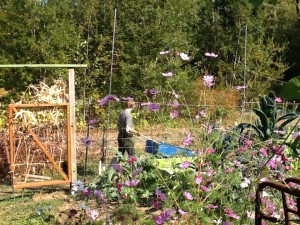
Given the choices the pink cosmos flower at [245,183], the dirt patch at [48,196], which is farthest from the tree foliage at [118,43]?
the pink cosmos flower at [245,183]

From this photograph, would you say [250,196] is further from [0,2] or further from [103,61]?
[0,2]

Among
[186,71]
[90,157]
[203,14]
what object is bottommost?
[90,157]

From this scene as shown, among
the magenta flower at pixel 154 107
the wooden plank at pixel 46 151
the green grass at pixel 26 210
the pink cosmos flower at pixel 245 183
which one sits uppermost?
the magenta flower at pixel 154 107

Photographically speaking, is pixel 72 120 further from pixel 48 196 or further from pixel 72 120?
pixel 48 196

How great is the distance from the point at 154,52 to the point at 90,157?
214 inches

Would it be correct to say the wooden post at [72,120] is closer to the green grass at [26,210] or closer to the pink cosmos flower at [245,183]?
the green grass at [26,210]

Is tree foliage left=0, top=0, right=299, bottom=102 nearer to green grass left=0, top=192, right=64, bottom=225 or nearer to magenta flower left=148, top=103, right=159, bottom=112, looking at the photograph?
green grass left=0, top=192, right=64, bottom=225

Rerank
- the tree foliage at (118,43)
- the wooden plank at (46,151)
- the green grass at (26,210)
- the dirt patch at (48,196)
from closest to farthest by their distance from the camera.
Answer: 1. the green grass at (26,210)
2. the dirt patch at (48,196)
3. the wooden plank at (46,151)
4. the tree foliage at (118,43)

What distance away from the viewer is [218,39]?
55.1 ft

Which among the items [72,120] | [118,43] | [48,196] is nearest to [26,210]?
[48,196]

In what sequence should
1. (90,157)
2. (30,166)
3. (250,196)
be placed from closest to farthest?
(250,196), (30,166), (90,157)

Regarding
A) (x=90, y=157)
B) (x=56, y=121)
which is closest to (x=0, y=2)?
(x=90, y=157)

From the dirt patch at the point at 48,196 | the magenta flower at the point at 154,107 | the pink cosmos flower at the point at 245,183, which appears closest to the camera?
the magenta flower at the point at 154,107

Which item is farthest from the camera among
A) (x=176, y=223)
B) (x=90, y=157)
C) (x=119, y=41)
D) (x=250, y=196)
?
(x=119, y=41)
